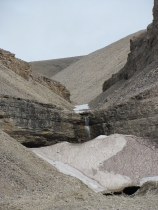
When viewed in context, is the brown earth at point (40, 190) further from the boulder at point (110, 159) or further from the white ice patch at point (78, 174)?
the boulder at point (110, 159)

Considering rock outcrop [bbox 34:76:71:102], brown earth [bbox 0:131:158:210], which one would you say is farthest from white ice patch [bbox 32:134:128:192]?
rock outcrop [bbox 34:76:71:102]

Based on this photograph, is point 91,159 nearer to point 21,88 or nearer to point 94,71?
point 21,88

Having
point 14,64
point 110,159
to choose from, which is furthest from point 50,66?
point 110,159

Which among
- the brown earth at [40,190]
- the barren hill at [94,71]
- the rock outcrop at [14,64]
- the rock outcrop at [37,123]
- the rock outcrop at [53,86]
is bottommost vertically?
the brown earth at [40,190]

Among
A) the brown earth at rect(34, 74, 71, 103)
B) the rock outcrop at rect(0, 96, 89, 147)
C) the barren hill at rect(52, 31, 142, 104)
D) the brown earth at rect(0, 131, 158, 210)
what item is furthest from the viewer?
the barren hill at rect(52, 31, 142, 104)

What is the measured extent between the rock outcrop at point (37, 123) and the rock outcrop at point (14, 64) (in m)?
11.4

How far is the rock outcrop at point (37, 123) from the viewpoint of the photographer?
22.8 m

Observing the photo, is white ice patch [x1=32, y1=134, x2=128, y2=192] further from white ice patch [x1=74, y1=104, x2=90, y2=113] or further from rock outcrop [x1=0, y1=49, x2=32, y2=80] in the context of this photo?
rock outcrop [x1=0, y1=49, x2=32, y2=80]

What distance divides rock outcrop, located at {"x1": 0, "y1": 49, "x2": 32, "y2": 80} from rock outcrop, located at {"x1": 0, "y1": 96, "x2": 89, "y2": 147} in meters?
11.4

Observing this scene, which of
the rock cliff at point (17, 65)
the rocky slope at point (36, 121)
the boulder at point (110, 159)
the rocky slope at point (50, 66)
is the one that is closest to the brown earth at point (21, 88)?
the rocky slope at point (36, 121)

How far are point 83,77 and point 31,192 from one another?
69.5 metres

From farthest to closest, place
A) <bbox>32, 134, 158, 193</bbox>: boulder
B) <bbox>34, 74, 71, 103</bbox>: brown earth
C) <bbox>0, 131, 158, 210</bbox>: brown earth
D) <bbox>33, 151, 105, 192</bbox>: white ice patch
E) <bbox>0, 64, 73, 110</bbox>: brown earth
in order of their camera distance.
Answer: <bbox>34, 74, 71, 103</bbox>: brown earth → <bbox>0, 64, 73, 110</bbox>: brown earth → <bbox>32, 134, 158, 193</bbox>: boulder → <bbox>33, 151, 105, 192</bbox>: white ice patch → <bbox>0, 131, 158, 210</bbox>: brown earth

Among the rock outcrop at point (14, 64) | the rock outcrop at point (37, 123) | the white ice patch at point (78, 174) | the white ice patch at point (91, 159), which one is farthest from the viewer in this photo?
the rock outcrop at point (14, 64)

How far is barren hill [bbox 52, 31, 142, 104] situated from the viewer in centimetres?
6944
